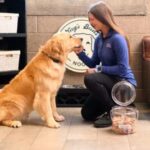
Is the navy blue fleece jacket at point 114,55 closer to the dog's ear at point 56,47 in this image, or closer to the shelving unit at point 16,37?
the dog's ear at point 56,47

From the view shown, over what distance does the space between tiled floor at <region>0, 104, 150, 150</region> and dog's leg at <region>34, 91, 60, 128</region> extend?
74mm

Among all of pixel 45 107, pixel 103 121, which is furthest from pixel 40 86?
pixel 103 121

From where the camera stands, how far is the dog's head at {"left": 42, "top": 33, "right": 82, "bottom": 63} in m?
3.54

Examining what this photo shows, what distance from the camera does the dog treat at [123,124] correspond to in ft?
10.8

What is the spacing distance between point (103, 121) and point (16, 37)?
1483 millimetres

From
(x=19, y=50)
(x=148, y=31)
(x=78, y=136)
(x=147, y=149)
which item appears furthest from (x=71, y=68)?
(x=147, y=149)

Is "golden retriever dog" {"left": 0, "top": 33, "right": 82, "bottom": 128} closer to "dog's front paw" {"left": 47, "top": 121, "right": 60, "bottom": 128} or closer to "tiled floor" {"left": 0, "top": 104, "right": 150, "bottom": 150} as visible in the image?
"dog's front paw" {"left": 47, "top": 121, "right": 60, "bottom": 128}

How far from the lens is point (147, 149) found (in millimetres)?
2895

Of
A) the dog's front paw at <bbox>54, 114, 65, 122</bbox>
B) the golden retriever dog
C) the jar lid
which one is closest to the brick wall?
the jar lid

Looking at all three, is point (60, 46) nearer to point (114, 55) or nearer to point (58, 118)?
point (114, 55)

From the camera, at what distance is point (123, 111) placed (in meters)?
3.49

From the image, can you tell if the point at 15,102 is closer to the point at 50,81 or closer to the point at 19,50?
the point at 50,81

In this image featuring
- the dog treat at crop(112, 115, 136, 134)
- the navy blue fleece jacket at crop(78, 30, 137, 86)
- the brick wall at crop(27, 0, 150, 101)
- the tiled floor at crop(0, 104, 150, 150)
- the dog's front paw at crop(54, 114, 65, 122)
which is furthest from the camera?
the brick wall at crop(27, 0, 150, 101)

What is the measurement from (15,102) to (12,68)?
30.9 inches
